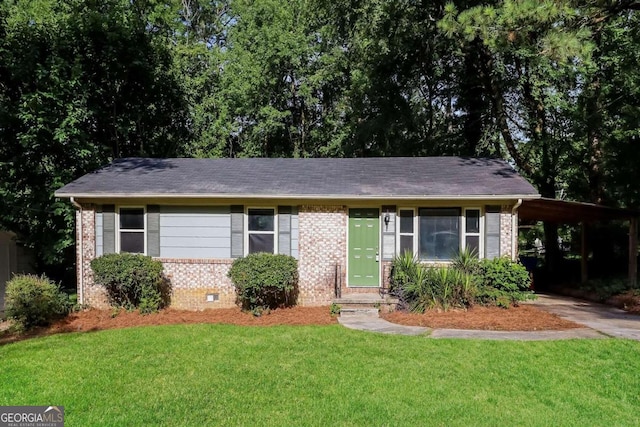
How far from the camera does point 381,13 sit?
14500mm

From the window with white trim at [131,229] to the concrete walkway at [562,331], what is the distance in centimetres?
524

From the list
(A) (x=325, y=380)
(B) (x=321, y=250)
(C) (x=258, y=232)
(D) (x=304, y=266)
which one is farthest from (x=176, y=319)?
(A) (x=325, y=380)

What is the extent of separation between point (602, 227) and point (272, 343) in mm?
13552

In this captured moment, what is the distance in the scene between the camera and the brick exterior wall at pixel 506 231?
9391 millimetres

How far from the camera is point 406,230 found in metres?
9.71

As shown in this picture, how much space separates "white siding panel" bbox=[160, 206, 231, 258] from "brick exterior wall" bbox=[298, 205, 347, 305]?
1.82 metres

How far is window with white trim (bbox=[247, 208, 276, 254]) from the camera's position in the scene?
9688 millimetres

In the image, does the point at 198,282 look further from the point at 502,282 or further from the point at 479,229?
the point at 502,282

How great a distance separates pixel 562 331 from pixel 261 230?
21.0 ft

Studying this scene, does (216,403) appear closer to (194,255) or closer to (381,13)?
(194,255)

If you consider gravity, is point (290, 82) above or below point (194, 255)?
above

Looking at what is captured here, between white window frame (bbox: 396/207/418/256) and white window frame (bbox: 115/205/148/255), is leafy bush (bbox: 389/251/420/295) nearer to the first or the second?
white window frame (bbox: 396/207/418/256)

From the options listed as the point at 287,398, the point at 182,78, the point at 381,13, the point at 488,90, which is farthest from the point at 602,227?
the point at 182,78

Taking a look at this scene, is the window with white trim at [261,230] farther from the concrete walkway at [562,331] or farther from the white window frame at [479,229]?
the white window frame at [479,229]
